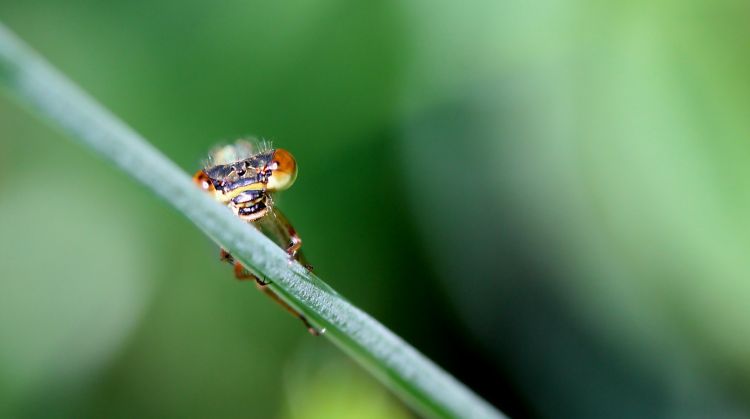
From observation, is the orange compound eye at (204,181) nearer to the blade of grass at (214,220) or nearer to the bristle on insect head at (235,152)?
the bristle on insect head at (235,152)

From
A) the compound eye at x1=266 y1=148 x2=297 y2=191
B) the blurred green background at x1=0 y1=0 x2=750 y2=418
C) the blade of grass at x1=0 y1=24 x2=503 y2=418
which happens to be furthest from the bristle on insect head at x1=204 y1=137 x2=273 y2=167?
the blade of grass at x1=0 y1=24 x2=503 y2=418

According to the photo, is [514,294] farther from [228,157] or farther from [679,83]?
[228,157]

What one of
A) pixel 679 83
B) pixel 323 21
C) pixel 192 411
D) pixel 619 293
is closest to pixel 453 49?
pixel 323 21

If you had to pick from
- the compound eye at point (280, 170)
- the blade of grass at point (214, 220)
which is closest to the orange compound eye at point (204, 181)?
the compound eye at point (280, 170)

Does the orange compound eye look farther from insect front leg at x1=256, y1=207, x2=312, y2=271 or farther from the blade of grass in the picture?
the blade of grass

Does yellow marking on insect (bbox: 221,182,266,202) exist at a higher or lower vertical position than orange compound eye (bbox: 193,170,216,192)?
lower
